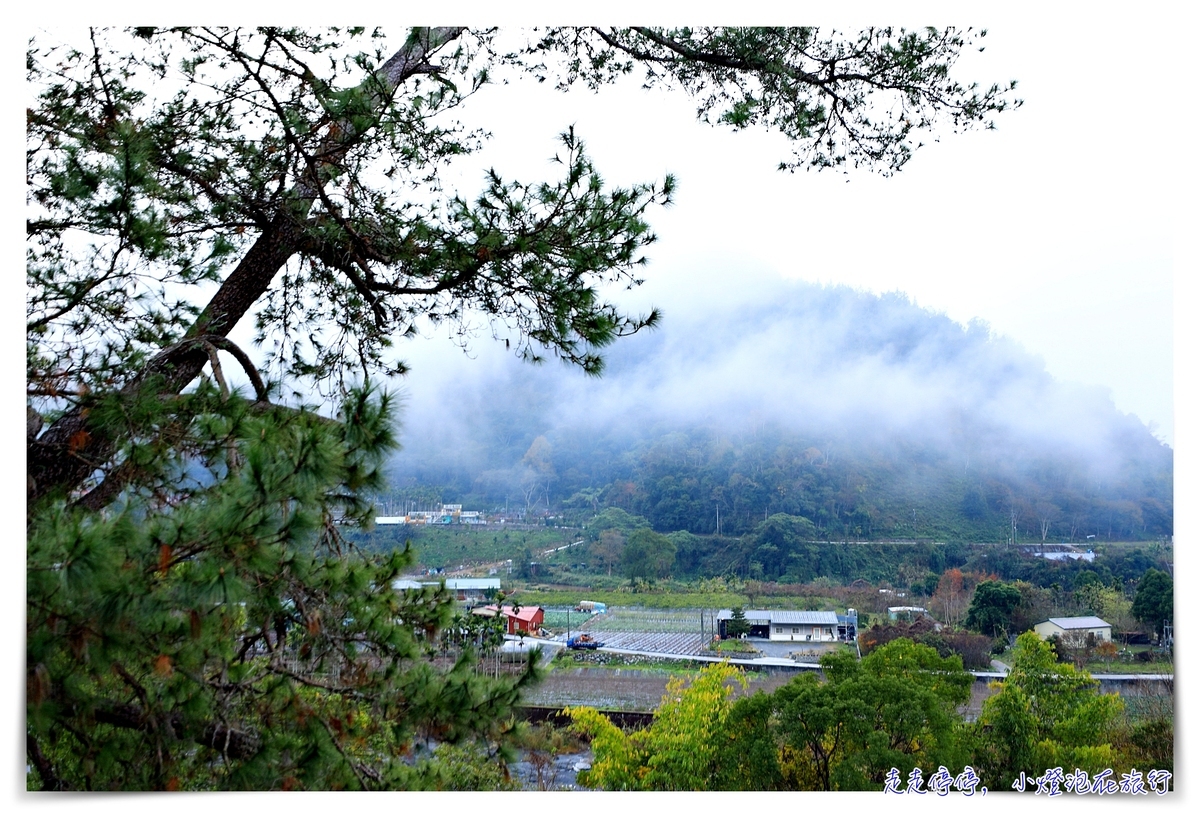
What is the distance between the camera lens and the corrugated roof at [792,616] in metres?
3.16

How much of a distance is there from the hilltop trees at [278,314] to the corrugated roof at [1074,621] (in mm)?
1867

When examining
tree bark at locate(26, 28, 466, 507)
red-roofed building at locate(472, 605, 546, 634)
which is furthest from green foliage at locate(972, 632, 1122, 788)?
tree bark at locate(26, 28, 466, 507)

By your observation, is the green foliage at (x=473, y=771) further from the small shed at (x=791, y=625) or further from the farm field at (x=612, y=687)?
the small shed at (x=791, y=625)

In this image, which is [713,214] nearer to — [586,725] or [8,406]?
[586,725]

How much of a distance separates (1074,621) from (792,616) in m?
1.03

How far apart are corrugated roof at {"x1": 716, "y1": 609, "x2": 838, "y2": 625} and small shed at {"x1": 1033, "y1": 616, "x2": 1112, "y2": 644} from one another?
30.1 inches

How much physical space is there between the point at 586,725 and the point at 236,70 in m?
2.56

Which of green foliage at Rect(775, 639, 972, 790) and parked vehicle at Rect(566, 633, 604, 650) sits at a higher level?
parked vehicle at Rect(566, 633, 604, 650)

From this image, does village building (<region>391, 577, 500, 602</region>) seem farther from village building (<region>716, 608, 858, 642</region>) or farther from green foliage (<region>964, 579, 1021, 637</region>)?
green foliage (<region>964, 579, 1021, 637</region>)

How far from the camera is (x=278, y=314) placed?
2914 millimetres

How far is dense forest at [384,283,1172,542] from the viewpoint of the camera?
3.19 m

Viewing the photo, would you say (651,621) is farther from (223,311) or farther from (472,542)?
(223,311)

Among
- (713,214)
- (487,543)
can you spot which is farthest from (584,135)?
(487,543)

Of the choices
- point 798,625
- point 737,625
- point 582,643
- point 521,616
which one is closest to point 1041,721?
point 798,625
